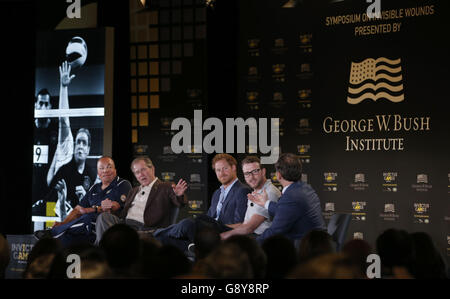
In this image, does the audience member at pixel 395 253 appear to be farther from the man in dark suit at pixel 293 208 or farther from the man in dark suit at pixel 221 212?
the man in dark suit at pixel 221 212

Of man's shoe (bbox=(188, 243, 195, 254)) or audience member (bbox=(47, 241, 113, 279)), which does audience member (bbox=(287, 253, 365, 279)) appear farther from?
man's shoe (bbox=(188, 243, 195, 254))

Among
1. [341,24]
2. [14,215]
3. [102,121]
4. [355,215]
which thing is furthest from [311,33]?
[14,215]

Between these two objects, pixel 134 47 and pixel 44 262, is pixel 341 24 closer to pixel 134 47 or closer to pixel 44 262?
pixel 134 47

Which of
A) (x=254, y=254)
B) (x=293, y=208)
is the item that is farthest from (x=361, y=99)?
(x=254, y=254)

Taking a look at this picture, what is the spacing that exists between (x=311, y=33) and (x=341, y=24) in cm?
40

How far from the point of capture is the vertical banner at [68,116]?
743cm

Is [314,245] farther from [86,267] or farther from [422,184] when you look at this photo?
[422,184]

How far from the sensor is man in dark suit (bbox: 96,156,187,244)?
5371 millimetres

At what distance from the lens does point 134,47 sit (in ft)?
27.0

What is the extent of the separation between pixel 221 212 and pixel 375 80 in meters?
3.34

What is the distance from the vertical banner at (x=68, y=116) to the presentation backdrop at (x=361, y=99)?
6.26ft

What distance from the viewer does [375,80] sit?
735cm

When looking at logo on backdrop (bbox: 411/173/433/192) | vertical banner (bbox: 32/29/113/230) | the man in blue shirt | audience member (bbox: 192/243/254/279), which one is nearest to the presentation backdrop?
logo on backdrop (bbox: 411/173/433/192)

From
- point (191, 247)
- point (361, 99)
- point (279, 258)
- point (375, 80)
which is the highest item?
point (375, 80)
